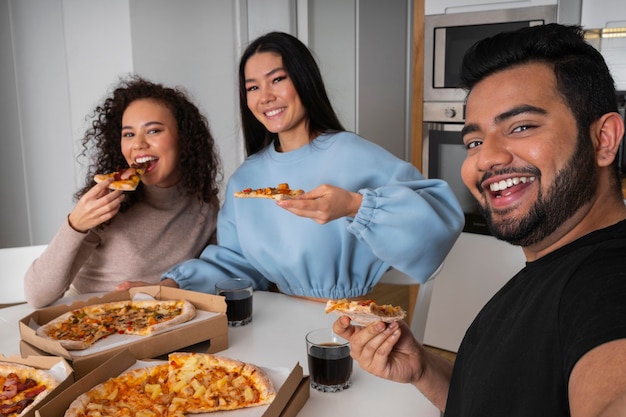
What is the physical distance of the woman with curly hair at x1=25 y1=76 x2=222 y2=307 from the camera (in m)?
2.37

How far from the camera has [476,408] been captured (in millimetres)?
976

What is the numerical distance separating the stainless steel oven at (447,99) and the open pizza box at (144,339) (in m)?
2.43

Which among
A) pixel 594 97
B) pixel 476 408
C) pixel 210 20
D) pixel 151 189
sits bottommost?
pixel 476 408

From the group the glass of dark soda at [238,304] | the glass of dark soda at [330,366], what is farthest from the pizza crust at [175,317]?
the glass of dark soda at [330,366]

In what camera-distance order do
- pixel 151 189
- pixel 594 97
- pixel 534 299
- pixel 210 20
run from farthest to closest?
pixel 210 20
pixel 151 189
pixel 594 97
pixel 534 299

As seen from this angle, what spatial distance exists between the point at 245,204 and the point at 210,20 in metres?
2.74

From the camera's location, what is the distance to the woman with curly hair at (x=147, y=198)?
2.37m

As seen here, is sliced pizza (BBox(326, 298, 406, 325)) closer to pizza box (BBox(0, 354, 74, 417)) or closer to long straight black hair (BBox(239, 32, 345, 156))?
pizza box (BBox(0, 354, 74, 417))

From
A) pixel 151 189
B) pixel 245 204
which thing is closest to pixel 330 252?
pixel 245 204

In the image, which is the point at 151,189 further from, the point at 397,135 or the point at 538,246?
the point at 397,135

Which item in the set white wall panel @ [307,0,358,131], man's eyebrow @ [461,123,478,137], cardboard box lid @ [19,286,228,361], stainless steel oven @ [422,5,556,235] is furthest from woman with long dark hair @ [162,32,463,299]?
white wall panel @ [307,0,358,131]

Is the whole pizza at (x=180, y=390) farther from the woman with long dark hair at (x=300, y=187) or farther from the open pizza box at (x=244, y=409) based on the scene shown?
the woman with long dark hair at (x=300, y=187)

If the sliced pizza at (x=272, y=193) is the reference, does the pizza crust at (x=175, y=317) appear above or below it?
below

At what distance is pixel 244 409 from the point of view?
4.08 ft
